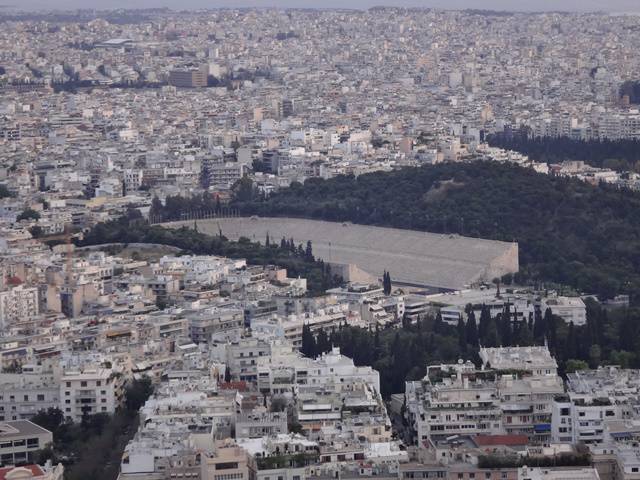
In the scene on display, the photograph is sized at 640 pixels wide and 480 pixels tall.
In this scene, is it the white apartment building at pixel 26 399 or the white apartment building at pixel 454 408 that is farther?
the white apartment building at pixel 26 399

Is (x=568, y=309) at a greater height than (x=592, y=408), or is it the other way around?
(x=592, y=408)

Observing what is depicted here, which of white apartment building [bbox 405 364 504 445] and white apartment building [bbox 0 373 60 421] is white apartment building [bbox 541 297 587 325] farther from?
white apartment building [bbox 0 373 60 421]

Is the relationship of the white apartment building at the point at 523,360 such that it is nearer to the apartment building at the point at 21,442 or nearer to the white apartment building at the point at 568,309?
the white apartment building at the point at 568,309

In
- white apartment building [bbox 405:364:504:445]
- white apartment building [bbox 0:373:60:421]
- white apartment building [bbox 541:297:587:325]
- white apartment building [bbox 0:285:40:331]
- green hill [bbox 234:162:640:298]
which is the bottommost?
green hill [bbox 234:162:640:298]

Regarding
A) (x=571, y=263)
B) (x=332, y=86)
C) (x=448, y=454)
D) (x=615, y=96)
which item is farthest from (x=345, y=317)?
(x=332, y=86)

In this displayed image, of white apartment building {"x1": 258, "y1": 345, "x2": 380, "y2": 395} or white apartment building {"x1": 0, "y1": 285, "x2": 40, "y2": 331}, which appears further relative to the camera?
white apartment building {"x1": 0, "y1": 285, "x2": 40, "y2": 331}

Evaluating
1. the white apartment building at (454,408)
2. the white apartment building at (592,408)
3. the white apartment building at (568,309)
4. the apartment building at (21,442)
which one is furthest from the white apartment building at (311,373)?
the white apartment building at (568,309)

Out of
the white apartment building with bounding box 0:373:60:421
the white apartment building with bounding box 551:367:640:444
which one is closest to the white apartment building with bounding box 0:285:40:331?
the white apartment building with bounding box 0:373:60:421

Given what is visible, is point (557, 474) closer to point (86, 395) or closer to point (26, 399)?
point (86, 395)

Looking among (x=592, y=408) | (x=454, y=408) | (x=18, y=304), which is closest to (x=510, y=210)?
(x=18, y=304)

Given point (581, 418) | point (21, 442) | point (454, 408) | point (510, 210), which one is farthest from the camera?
point (510, 210)

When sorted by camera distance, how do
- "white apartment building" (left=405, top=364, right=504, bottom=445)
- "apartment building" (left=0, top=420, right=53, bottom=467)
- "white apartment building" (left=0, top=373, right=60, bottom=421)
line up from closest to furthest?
1. "apartment building" (left=0, top=420, right=53, bottom=467)
2. "white apartment building" (left=405, top=364, right=504, bottom=445)
3. "white apartment building" (left=0, top=373, right=60, bottom=421)

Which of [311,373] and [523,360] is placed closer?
[311,373]

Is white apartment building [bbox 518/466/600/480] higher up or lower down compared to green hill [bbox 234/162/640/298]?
higher up
